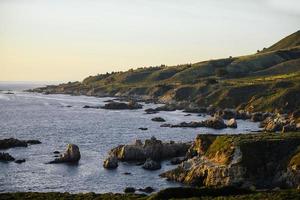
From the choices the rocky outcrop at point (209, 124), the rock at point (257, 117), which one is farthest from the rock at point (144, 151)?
the rock at point (257, 117)

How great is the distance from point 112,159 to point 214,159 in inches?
962

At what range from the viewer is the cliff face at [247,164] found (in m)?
85.2

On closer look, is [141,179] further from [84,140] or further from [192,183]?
[84,140]

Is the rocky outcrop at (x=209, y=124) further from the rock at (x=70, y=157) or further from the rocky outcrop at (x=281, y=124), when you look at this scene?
the rock at (x=70, y=157)

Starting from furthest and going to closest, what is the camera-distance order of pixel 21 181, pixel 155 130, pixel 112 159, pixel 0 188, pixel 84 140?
pixel 155 130 → pixel 84 140 → pixel 112 159 → pixel 21 181 → pixel 0 188

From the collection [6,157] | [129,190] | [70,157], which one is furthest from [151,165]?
[6,157]

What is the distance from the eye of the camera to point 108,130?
172250 mm

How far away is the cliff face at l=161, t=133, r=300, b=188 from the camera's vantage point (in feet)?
279

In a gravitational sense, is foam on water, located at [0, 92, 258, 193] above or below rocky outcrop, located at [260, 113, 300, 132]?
below

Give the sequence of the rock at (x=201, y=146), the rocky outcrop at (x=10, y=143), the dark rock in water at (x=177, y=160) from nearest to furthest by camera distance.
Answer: the rock at (x=201, y=146)
the dark rock in water at (x=177, y=160)
the rocky outcrop at (x=10, y=143)

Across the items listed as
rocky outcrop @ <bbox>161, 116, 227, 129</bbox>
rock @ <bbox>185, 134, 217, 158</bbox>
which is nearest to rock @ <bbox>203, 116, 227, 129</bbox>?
rocky outcrop @ <bbox>161, 116, 227, 129</bbox>

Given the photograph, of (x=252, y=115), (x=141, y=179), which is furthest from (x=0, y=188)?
(x=252, y=115)

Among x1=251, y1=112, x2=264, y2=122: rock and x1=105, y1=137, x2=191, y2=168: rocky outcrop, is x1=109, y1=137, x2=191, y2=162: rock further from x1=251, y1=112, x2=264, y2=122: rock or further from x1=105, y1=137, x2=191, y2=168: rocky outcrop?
x1=251, y1=112, x2=264, y2=122: rock

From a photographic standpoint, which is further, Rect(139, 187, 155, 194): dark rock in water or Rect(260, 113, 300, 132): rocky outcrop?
Rect(260, 113, 300, 132): rocky outcrop
